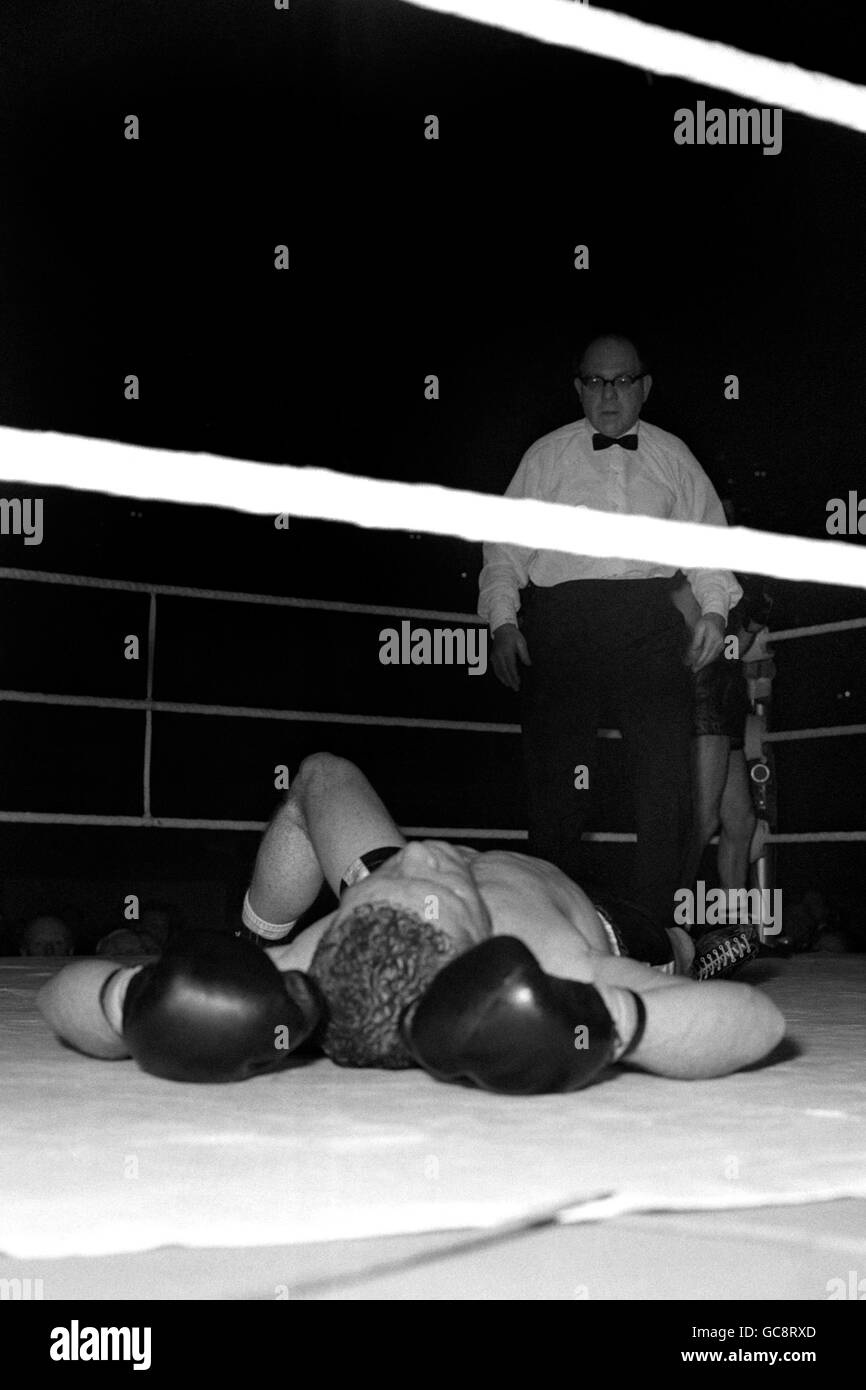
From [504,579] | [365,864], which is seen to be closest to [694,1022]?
[365,864]

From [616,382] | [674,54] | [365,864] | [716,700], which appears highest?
[674,54]

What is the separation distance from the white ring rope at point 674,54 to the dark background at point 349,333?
1191mm

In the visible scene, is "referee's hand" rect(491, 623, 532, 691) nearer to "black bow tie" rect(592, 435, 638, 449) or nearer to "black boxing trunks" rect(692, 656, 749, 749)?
"black bow tie" rect(592, 435, 638, 449)

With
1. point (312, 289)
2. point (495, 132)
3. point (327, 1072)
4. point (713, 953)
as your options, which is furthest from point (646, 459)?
point (312, 289)

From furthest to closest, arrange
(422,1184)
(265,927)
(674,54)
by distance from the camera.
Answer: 1. (674,54)
2. (265,927)
3. (422,1184)

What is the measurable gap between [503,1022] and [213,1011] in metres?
0.22

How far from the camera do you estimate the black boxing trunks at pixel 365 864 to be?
4.77 feet

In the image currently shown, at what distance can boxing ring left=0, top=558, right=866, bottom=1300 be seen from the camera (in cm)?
66

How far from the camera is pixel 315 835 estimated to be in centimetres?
159

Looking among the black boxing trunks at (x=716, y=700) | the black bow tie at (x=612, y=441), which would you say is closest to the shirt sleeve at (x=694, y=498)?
the black bow tie at (x=612, y=441)

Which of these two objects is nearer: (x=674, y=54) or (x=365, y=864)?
(x=365, y=864)

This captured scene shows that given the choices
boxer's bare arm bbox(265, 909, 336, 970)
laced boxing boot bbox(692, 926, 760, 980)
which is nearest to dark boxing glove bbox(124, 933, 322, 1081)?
boxer's bare arm bbox(265, 909, 336, 970)

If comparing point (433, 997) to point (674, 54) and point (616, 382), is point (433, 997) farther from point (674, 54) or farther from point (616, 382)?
point (616, 382)
